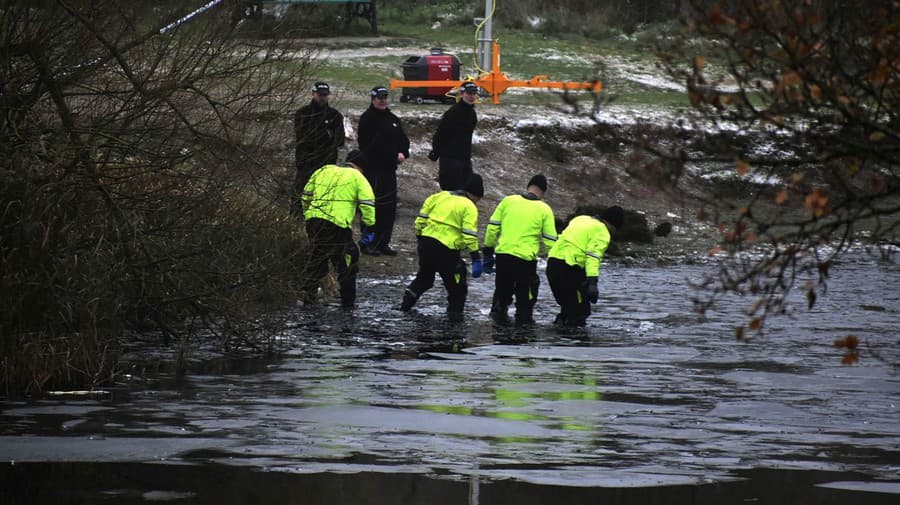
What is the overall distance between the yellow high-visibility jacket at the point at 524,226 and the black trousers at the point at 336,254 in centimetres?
170

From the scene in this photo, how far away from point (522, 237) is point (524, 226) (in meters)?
0.12

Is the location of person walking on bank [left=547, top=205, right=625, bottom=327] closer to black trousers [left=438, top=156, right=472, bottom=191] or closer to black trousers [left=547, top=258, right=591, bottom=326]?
black trousers [left=547, top=258, right=591, bottom=326]

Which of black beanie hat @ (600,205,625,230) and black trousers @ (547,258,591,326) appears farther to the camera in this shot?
black trousers @ (547,258,591,326)

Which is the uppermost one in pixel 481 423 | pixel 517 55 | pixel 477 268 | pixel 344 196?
pixel 517 55

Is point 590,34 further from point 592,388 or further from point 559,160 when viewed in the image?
point 592,388

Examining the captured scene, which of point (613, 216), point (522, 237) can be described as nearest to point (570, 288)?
point (522, 237)

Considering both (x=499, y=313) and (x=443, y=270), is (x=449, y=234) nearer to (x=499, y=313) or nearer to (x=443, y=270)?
(x=443, y=270)

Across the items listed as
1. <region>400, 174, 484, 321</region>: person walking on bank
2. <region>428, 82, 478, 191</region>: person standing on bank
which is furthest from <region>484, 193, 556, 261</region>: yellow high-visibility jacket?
<region>428, 82, 478, 191</region>: person standing on bank

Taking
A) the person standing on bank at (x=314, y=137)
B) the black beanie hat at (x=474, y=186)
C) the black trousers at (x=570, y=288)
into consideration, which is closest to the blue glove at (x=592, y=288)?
the black trousers at (x=570, y=288)

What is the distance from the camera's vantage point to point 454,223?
17047 mm

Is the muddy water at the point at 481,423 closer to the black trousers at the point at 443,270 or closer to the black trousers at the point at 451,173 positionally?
the black trousers at the point at 443,270

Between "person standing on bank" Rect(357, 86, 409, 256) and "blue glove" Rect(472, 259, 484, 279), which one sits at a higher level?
"person standing on bank" Rect(357, 86, 409, 256)

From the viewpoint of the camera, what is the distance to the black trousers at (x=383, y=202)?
2111cm

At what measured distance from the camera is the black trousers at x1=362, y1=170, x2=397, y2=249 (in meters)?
21.1
